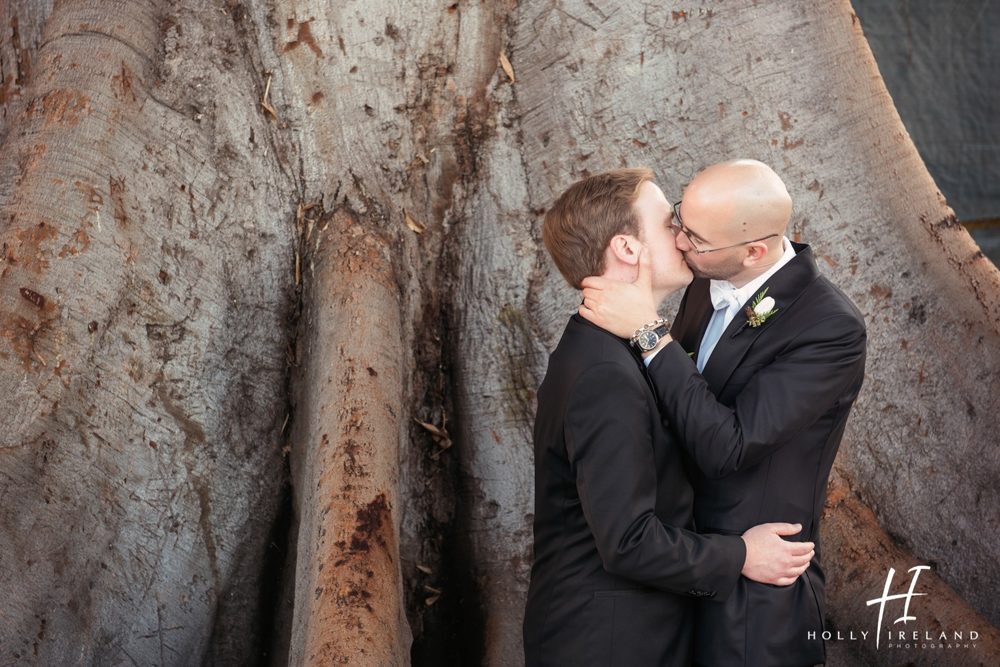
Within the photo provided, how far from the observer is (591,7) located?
369 cm

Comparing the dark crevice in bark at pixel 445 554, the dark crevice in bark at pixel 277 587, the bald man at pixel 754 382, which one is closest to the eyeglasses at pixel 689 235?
the bald man at pixel 754 382

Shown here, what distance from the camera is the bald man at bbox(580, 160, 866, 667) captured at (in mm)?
2375

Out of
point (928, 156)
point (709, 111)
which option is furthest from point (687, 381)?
point (928, 156)

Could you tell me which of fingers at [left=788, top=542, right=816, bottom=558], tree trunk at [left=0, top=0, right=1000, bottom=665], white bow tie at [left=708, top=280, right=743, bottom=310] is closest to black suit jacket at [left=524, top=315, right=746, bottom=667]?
fingers at [left=788, top=542, right=816, bottom=558]

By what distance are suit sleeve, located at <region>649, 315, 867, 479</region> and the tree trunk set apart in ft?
4.06

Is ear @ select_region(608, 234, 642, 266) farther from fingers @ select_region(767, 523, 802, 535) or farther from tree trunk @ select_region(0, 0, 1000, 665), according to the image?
tree trunk @ select_region(0, 0, 1000, 665)

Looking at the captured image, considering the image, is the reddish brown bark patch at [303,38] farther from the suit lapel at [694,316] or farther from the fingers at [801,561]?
the fingers at [801,561]

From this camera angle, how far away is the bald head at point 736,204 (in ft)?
8.07

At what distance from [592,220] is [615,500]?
0.65 m

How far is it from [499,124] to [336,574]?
167 cm

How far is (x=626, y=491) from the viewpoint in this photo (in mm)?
2301

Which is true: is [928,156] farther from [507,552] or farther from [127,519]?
[127,519]

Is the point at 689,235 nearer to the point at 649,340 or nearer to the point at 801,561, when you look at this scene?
the point at 649,340

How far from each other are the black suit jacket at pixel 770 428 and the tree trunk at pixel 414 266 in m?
1.12
